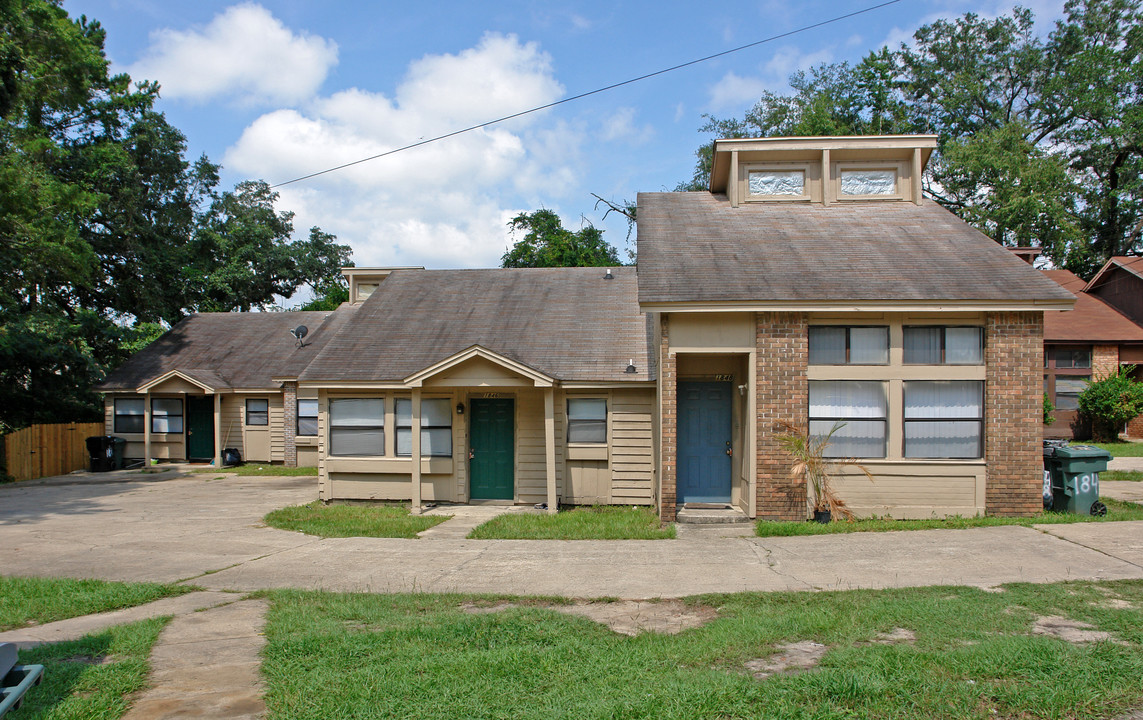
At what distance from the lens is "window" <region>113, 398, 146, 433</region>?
2328cm

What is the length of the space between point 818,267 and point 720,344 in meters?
2.39

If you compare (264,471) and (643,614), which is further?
(264,471)

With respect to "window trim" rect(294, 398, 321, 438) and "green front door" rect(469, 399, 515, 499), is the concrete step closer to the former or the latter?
"green front door" rect(469, 399, 515, 499)

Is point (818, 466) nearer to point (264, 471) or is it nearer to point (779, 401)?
point (779, 401)

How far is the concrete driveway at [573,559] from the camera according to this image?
786 centimetres

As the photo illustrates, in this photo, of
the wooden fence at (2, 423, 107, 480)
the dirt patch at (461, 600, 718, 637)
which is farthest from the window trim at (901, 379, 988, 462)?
the wooden fence at (2, 423, 107, 480)

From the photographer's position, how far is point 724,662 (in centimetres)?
511

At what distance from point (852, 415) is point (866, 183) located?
20.6 ft

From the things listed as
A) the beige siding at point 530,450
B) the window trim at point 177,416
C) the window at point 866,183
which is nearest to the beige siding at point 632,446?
the beige siding at point 530,450

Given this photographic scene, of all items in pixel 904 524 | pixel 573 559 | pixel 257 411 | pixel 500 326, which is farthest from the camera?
pixel 257 411

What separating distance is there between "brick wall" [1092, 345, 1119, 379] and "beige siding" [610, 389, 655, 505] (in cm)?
1982

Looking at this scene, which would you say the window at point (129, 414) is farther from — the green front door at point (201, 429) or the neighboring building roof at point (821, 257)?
the neighboring building roof at point (821, 257)

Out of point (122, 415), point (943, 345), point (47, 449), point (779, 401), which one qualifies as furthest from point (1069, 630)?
point (122, 415)

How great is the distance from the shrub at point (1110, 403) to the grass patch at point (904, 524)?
14.9 meters
